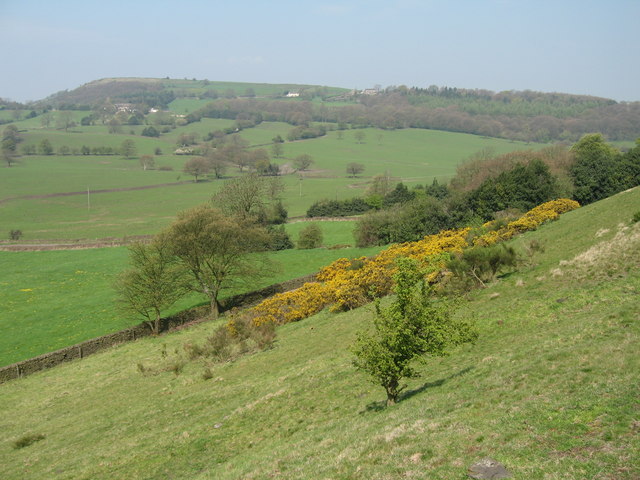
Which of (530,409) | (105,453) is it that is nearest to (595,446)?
(530,409)

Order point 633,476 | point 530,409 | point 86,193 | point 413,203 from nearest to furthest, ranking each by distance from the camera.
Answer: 1. point 633,476
2. point 530,409
3. point 413,203
4. point 86,193

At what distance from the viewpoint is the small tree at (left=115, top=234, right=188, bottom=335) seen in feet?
147

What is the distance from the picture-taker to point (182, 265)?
4844 cm

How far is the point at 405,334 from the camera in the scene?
16.1m

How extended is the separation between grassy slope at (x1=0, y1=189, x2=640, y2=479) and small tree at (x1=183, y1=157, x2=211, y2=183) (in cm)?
10997

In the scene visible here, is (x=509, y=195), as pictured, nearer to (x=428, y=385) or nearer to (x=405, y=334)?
(x=428, y=385)

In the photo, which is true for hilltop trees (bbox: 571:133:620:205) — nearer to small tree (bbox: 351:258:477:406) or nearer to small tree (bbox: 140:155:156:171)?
small tree (bbox: 351:258:477:406)

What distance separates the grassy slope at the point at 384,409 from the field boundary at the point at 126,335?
10.1 feet

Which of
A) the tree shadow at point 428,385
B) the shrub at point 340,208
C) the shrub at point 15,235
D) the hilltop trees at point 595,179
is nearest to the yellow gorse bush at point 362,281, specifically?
the tree shadow at point 428,385

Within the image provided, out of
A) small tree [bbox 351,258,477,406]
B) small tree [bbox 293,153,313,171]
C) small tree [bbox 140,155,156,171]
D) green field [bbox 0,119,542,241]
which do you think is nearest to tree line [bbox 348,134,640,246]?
green field [bbox 0,119,542,241]

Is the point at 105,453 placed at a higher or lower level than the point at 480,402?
lower

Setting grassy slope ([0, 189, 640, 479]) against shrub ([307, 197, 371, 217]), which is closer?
grassy slope ([0, 189, 640, 479])

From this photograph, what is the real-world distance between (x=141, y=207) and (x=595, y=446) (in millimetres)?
112830

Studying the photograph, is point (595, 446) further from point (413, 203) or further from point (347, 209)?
point (347, 209)
